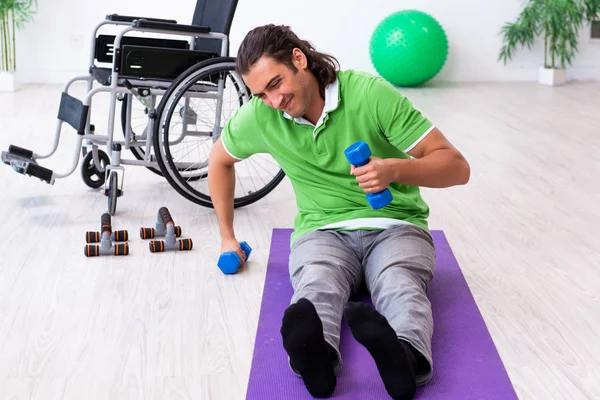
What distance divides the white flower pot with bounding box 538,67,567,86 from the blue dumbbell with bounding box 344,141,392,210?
4678mm

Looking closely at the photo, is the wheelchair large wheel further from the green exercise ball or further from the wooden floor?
the green exercise ball

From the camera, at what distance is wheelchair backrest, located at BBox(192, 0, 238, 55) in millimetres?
3197

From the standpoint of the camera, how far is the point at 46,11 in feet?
19.5

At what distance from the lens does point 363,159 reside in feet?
5.74

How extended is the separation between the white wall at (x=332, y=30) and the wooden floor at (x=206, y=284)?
86.3 inches

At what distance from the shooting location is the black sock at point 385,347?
5.19 feet

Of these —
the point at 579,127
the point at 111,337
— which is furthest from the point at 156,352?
the point at 579,127

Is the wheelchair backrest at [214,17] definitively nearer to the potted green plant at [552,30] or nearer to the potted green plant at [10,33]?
the potted green plant at [10,33]

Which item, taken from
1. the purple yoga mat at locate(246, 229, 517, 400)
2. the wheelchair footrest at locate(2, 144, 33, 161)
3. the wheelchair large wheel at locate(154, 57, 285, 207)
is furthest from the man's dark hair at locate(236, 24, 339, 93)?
the wheelchair footrest at locate(2, 144, 33, 161)

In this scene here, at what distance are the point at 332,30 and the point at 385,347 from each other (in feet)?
15.8

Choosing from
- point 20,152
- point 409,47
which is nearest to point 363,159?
point 20,152

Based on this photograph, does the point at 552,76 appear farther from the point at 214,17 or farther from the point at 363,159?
the point at 363,159

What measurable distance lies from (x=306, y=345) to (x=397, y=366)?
0.58 feet

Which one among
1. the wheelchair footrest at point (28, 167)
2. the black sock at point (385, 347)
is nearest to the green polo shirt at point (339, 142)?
the black sock at point (385, 347)
